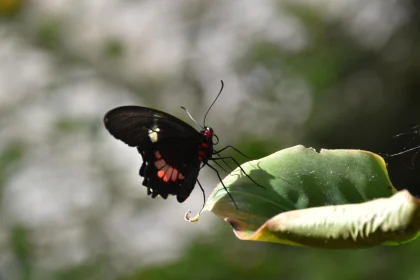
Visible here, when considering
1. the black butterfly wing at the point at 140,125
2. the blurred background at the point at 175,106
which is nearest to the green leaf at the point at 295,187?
the black butterfly wing at the point at 140,125

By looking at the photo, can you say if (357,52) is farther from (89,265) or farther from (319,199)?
(319,199)

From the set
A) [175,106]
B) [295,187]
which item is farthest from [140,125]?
[175,106]

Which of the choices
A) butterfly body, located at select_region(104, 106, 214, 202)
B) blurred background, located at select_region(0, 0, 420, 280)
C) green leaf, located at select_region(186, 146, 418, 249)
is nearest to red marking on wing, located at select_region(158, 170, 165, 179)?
butterfly body, located at select_region(104, 106, 214, 202)

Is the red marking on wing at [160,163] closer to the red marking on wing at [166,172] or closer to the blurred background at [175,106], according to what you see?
the red marking on wing at [166,172]

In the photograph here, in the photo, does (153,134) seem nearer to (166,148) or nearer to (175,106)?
(166,148)

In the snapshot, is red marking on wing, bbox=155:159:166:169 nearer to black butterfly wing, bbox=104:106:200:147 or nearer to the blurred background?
black butterfly wing, bbox=104:106:200:147
